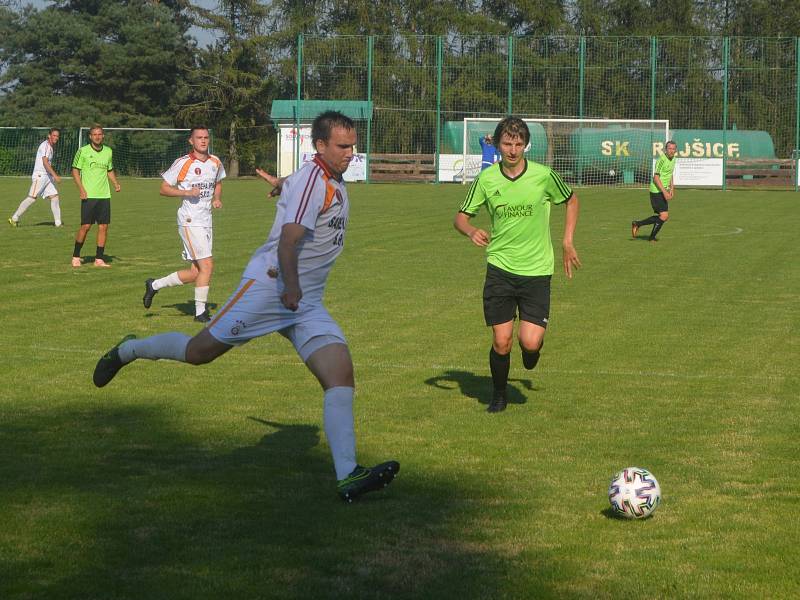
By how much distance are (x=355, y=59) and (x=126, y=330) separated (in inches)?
1667

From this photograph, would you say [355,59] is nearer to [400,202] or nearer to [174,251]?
[400,202]

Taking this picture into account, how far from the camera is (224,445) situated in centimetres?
721

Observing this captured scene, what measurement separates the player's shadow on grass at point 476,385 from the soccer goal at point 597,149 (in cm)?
3924

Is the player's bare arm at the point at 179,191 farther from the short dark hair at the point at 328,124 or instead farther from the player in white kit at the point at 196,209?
the short dark hair at the point at 328,124

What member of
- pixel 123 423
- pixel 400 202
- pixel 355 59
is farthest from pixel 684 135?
pixel 123 423

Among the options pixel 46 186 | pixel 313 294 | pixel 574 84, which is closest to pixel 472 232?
pixel 313 294

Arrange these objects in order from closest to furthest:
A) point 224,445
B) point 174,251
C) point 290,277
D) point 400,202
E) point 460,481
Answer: point 290,277, point 460,481, point 224,445, point 174,251, point 400,202

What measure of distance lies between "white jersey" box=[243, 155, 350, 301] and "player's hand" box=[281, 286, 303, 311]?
29 cm

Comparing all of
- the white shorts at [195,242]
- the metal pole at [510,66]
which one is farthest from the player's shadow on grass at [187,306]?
the metal pole at [510,66]

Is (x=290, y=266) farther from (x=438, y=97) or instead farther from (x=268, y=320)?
(x=438, y=97)

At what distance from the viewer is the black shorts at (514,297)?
863 cm

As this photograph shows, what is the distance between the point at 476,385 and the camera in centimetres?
942

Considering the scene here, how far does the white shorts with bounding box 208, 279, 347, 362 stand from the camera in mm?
6312

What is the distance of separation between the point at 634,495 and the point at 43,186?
21.2 m
